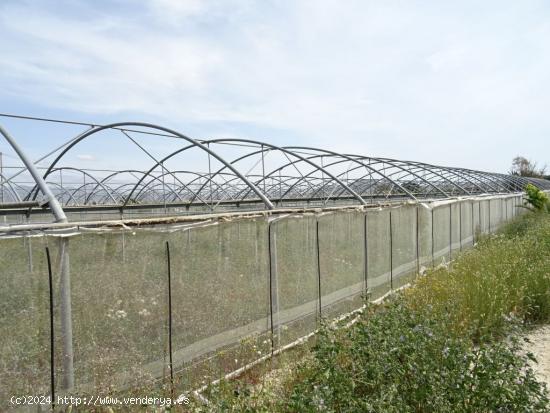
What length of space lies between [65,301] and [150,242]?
0.80m

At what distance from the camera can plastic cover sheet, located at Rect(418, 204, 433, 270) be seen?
9.26 meters

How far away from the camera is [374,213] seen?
722 centimetres

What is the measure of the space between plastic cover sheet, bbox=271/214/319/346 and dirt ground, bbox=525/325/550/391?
241 centimetres

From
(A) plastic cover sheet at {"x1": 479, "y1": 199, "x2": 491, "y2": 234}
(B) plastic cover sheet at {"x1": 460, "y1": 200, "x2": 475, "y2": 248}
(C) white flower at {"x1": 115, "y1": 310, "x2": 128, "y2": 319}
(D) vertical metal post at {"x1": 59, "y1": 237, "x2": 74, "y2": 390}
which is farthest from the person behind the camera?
(A) plastic cover sheet at {"x1": 479, "y1": 199, "x2": 491, "y2": 234}

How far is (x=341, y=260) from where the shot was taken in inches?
247

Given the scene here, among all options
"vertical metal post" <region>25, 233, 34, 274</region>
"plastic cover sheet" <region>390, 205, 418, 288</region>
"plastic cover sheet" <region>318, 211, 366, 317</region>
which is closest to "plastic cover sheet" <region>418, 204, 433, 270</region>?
"plastic cover sheet" <region>390, 205, 418, 288</region>

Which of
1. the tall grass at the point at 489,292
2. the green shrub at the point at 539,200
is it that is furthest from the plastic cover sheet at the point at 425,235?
the green shrub at the point at 539,200

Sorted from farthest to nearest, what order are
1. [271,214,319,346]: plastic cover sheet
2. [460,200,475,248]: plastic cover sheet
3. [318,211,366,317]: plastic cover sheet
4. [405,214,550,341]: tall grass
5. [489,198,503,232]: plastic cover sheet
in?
[489,198,503,232]: plastic cover sheet, [460,200,475,248]: plastic cover sheet, [318,211,366,317]: plastic cover sheet, [405,214,550,341]: tall grass, [271,214,319,346]: plastic cover sheet

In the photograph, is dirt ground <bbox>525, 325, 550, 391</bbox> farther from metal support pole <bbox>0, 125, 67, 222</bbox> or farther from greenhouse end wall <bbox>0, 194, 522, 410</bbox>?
metal support pole <bbox>0, 125, 67, 222</bbox>

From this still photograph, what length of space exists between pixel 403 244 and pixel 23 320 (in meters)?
6.78

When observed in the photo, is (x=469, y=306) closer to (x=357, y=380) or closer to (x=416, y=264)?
(x=357, y=380)

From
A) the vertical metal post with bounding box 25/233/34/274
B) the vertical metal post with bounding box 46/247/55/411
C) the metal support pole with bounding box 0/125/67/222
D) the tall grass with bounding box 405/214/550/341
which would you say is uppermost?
the metal support pole with bounding box 0/125/67/222

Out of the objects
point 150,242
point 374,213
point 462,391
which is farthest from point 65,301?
point 374,213

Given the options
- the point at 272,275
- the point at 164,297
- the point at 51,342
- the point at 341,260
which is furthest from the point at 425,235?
the point at 51,342
